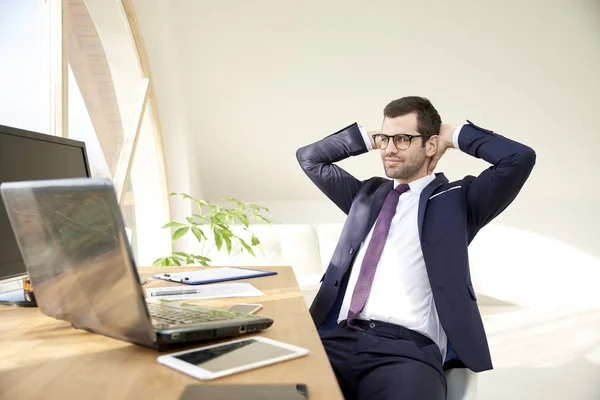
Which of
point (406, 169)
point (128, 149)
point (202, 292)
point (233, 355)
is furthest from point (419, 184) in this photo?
point (128, 149)

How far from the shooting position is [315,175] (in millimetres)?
2475

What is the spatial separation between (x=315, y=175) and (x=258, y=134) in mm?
3663

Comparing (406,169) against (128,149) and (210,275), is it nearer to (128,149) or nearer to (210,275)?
(210,275)

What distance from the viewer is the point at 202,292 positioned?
1483mm

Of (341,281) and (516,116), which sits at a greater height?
(516,116)

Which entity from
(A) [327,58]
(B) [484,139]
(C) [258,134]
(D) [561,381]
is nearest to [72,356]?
(B) [484,139]

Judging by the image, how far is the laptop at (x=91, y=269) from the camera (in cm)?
81

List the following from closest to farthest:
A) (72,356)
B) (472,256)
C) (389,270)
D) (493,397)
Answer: (72,356) < (389,270) < (493,397) < (472,256)

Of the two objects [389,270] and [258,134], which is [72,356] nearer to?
[389,270]

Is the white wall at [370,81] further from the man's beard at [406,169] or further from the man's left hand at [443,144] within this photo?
the man's beard at [406,169]

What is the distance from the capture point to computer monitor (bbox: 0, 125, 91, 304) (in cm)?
137

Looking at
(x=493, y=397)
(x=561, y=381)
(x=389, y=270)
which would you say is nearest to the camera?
(x=389, y=270)

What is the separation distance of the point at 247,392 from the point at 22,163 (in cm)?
98

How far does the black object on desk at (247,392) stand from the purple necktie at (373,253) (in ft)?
3.76
